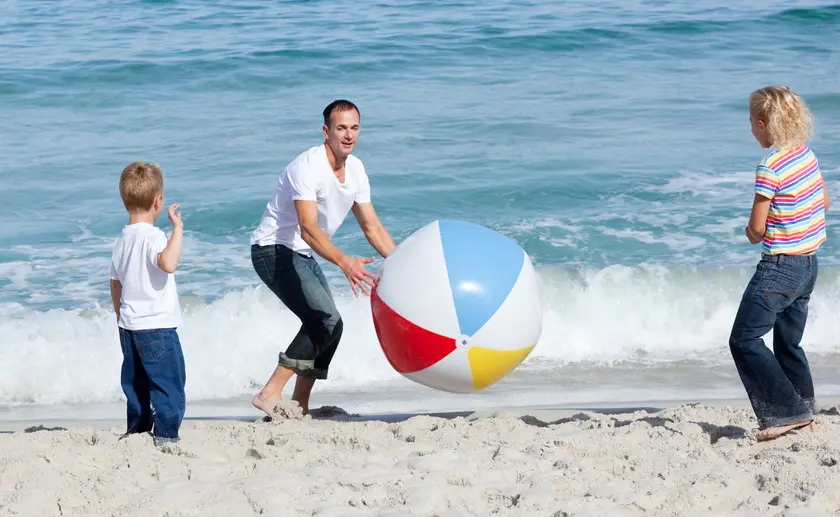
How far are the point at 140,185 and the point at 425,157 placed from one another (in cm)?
877

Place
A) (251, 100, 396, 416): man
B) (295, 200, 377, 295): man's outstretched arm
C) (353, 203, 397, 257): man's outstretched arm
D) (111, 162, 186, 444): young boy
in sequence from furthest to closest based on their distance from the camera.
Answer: (353, 203, 397, 257): man's outstretched arm, (251, 100, 396, 416): man, (295, 200, 377, 295): man's outstretched arm, (111, 162, 186, 444): young boy

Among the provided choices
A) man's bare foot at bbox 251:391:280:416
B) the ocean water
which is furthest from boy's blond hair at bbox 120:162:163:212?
the ocean water

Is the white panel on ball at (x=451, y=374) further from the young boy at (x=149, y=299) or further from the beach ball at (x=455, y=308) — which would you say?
the young boy at (x=149, y=299)

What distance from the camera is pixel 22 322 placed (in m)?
8.92

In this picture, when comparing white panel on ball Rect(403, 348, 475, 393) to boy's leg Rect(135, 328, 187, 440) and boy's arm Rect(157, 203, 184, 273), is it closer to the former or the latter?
boy's leg Rect(135, 328, 187, 440)

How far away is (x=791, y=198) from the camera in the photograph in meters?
4.90

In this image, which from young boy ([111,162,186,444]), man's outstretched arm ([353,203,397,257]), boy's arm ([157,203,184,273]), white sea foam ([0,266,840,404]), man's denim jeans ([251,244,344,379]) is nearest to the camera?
boy's arm ([157,203,184,273])

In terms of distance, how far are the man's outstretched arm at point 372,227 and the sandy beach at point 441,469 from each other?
1061 mm

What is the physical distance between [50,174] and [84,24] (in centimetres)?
992

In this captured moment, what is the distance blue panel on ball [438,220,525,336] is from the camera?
17.1 ft

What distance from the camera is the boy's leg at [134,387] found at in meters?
5.28

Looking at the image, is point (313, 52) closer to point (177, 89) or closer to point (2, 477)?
point (177, 89)

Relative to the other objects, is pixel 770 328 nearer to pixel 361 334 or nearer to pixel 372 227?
pixel 372 227

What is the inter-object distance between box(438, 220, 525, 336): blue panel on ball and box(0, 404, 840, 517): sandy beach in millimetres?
686
